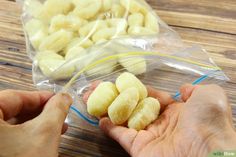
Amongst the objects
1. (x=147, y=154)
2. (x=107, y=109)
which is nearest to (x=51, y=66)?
(x=107, y=109)

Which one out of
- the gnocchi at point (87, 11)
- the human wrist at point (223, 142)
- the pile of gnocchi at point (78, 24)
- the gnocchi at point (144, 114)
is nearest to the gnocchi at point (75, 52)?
the pile of gnocchi at point (78, 24)

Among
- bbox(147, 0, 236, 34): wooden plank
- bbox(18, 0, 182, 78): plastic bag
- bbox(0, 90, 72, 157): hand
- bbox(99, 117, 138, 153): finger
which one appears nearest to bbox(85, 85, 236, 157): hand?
bbox(99, 117, 138, 153): finger

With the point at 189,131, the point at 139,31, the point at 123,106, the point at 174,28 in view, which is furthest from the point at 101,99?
the point at 174,28

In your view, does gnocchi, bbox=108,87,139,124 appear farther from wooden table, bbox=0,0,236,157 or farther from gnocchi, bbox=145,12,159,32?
gnocchi, bbox=145,12,159,32

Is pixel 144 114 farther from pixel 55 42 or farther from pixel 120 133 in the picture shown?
pixel 55 42

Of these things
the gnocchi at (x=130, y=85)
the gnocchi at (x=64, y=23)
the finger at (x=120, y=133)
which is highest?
the gnocchi at (x=64, y=23)

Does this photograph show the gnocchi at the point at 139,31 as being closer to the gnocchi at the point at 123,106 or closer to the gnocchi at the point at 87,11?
the gnocchi at the point at 87,11

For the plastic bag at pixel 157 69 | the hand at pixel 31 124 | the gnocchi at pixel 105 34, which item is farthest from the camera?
the gnocchi at pixel 105 34
